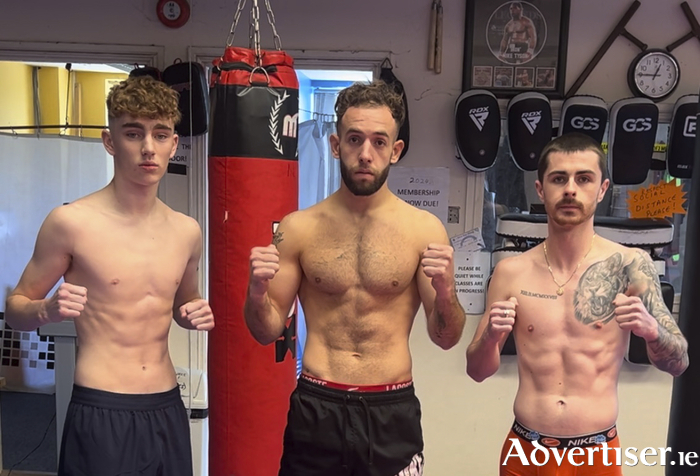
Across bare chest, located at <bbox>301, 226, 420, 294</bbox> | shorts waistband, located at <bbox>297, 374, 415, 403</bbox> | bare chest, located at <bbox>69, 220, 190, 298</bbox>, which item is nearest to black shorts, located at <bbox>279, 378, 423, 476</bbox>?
shorts waistband, located at <bbox>297, 374, 415, 403</bbox>

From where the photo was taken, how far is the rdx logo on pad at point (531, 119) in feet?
10.00

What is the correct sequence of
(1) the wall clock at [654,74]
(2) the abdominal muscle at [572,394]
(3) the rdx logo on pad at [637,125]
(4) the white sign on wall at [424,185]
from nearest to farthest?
(2) the abdominal muscle at [572,394] < (3) the rdx logo on pad at [637,125] < (1) the wall clock at [654,74] < (4) the white sign on wall at [424,185]

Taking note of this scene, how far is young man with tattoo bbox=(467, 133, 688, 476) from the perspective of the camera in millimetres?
1779

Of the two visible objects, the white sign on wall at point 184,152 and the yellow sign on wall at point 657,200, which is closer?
the yellow sign on wall at point 657,200

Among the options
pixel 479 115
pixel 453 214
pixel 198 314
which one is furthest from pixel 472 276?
pixel 198 314

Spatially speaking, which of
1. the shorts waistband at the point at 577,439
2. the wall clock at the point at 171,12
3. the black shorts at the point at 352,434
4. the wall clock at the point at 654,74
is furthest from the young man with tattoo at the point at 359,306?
the wall clock at the point at 654,74

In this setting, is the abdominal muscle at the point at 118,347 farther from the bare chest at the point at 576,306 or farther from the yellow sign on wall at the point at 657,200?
the yellow sign on wall at the point at 657,200

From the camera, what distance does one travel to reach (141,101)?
1.75 m

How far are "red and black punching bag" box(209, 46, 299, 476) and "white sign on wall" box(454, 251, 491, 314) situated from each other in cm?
144

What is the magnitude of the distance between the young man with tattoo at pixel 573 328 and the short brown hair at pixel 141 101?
1125 mm

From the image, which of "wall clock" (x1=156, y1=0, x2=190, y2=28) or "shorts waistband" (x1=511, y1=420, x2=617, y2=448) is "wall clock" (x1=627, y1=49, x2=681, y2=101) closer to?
"shorts waistband" (x1=511, y1=420, x2=617, y2=448)

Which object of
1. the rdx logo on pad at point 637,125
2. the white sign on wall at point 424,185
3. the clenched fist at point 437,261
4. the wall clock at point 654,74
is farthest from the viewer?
the white sign on wall at point 424,185

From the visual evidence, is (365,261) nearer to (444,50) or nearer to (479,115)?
(479,115)

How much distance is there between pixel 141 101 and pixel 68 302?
0.60m
